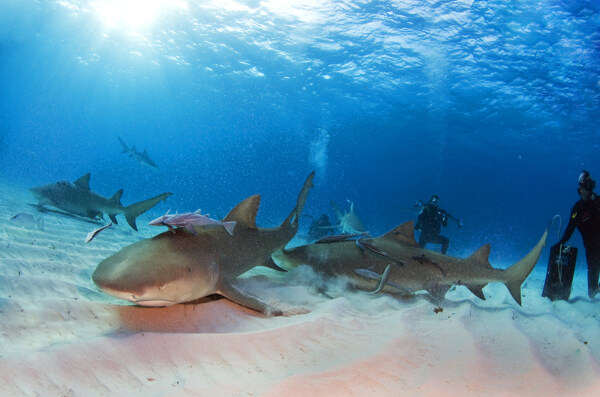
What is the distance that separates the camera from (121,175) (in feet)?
405

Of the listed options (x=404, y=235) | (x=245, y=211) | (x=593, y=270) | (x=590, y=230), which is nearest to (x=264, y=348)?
(x=245, y=211)

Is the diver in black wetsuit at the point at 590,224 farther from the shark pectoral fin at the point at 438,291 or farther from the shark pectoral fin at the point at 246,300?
the shark pectoral fin at the point at 246,300

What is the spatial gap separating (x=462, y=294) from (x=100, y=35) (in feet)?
132

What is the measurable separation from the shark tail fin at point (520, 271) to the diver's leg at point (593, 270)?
300 centimetres

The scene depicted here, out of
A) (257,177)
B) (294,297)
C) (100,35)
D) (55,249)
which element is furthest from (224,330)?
(257,177)

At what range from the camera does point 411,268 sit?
4941mm

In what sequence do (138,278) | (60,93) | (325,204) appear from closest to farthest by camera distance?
(138,278)
(60,93)
(325,204)

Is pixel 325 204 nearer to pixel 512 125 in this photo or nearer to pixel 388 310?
pixel 512 125

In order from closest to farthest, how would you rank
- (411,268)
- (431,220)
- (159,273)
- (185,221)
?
(159,273) → (185,221) → (411,268) → (431,220)

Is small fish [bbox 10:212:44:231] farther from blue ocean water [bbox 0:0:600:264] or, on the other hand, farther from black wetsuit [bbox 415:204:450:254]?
blue ocean water [bbox 0:0:600:264]

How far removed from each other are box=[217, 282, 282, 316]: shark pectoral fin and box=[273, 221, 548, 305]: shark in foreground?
173cm

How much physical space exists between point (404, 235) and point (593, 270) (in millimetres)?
4495

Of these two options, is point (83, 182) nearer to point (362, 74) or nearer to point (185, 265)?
point (185, 265)

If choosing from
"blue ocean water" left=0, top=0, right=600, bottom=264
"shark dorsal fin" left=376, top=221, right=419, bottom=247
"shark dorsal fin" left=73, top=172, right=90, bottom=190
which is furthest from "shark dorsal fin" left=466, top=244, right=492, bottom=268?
"blue ocean water" left=0, top=0, right=600, bottom=264
